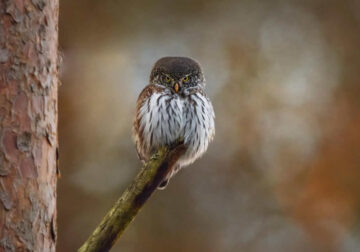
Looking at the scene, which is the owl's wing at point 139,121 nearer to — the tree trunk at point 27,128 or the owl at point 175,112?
the owl at point 175,112

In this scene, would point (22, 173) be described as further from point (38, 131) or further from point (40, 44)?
point (40, 44)

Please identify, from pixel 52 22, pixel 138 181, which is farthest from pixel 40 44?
pixel 138 181

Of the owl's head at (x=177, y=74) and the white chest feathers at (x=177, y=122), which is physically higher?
the owl's head at (x=177, y=74)

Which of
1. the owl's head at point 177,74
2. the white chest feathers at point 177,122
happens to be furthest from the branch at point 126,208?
the owl's head at point 177,74

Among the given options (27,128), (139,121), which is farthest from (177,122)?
(27,128)

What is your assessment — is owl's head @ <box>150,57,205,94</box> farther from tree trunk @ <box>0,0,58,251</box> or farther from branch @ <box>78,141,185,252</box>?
tree trunk @ <box>0,0,58,251</box>

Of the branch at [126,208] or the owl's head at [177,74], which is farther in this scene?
the owl's head at [177,74]
